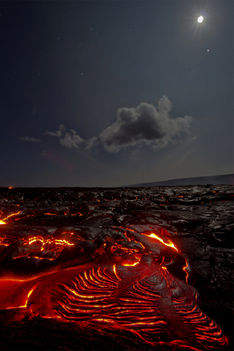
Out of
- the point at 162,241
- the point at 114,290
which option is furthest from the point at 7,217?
the point at 162,241

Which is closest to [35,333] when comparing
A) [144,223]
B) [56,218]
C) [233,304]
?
[233,304]

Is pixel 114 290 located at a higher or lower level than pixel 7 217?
lower

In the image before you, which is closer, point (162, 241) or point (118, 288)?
point (118, 288)

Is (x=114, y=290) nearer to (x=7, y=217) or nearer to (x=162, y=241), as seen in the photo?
(x=162, y=241)

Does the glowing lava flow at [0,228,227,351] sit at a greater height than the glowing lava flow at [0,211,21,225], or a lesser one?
lesser

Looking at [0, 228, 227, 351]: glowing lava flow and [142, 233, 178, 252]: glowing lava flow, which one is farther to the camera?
[142, 233, 178, 252]: glowing lava flow

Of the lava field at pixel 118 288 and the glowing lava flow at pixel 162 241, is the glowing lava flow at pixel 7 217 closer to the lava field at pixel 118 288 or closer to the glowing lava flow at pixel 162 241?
the lava field at pixel 118 288

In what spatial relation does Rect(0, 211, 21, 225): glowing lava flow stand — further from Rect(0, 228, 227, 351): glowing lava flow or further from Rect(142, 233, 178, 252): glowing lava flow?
Rect(142, 233, 178, 252): glowing lava flow

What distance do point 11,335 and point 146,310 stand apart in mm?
758

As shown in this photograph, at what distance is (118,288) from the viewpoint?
1096mm

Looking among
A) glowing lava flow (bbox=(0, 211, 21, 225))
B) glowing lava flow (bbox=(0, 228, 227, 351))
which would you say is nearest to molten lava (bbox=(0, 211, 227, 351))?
glowing lava flow (bbox=(0, 228, 227, 351))

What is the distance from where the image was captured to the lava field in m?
0.74

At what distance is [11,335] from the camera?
0.69m

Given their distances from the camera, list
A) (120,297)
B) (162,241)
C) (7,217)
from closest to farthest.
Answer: (120,297) < (162,241) < (7,217)
